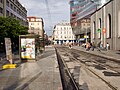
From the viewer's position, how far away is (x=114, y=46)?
165 feet

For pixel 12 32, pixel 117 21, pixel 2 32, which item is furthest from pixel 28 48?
pixel 117 21

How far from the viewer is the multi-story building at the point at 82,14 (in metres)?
103

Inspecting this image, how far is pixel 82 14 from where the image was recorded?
120 meters

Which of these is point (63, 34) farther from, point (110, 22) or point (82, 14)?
point (110, 22)

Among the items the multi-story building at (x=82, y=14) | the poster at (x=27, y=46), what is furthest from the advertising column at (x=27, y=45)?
the multi-story building at (x=82, y=14)

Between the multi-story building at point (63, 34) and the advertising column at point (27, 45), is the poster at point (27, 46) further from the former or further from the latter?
the multi-story building at point (63, 34)

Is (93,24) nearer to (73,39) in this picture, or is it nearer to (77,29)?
(77,29)

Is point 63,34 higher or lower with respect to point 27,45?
higher

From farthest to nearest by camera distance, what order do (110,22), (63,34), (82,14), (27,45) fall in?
(63,34) → (82,14) → (110,22) → (27,45)

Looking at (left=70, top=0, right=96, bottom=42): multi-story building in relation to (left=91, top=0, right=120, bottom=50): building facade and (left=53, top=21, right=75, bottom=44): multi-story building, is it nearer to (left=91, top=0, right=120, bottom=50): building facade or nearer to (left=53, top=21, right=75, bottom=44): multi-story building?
(left=53, top=21, right=75, bottom=44): multi-story building

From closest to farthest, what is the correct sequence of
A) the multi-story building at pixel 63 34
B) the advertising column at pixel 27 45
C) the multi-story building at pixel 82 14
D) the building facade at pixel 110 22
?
the advertising column at pixel 27 45 < the building facade at pixel 110 22 < the multi-story building at pixel 82 14 < the multi-story building at pixel 63 34

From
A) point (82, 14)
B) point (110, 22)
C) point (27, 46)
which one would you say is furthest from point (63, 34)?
point (27, 46)

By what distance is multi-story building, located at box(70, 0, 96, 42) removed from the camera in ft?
339

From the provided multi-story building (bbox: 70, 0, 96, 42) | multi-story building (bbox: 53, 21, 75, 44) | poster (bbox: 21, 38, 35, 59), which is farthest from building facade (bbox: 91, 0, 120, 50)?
multi-story building (bbox: 53, 21, 75, 44)
